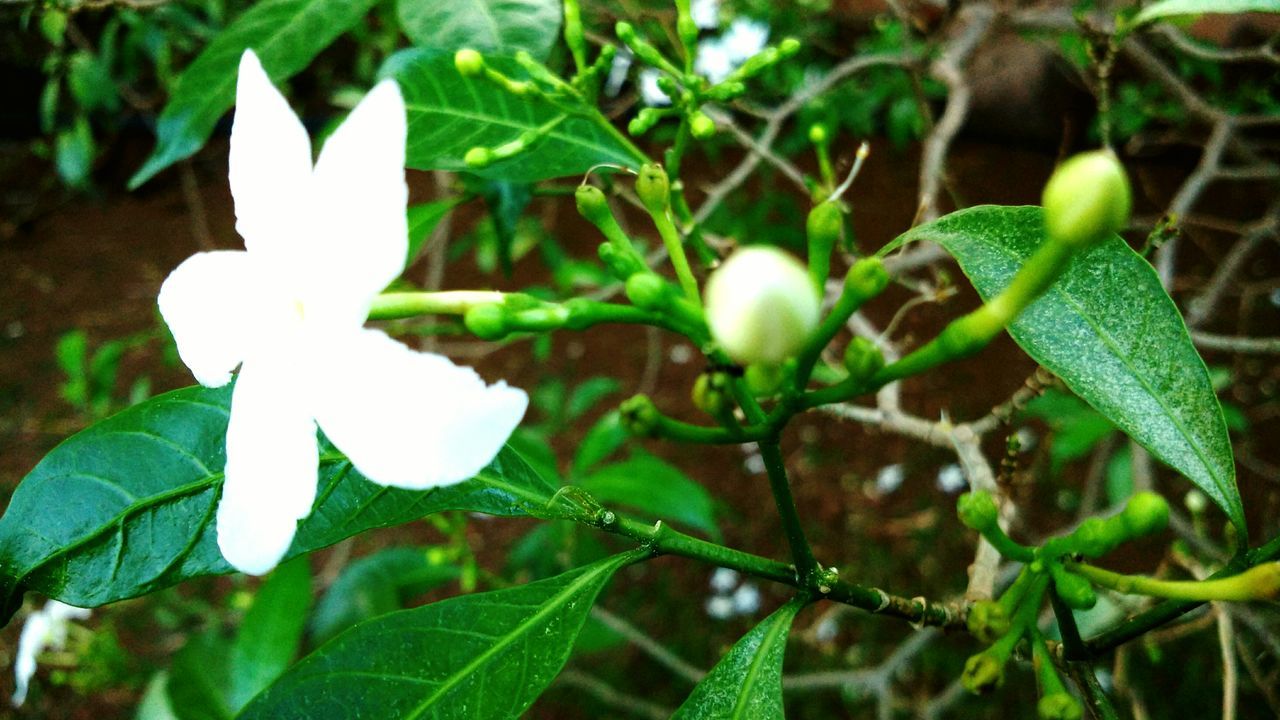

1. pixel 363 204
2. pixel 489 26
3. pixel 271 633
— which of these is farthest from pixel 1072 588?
pixel 271 633

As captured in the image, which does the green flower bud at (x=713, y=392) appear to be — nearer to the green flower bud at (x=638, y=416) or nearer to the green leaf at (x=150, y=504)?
the green flower bud at (x=638, y=416)

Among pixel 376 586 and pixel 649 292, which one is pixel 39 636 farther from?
pixel 649 292

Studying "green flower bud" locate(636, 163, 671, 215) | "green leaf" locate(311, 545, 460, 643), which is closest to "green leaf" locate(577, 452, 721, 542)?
"green leaf" locate(311, 545, 460, 643)

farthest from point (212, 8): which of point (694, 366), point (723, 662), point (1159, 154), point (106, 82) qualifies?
point (1159, 154)

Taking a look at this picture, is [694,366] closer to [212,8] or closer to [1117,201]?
[212,8]

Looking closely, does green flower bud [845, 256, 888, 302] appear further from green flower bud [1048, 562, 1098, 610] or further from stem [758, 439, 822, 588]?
green flower bud [1048, 562, 1098, 610]

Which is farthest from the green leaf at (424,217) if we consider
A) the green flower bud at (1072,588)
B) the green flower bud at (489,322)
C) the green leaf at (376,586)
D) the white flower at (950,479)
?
the white flower at (950,479)

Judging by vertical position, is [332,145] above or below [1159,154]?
above

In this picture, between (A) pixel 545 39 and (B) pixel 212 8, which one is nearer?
(A) pixel 545 39
